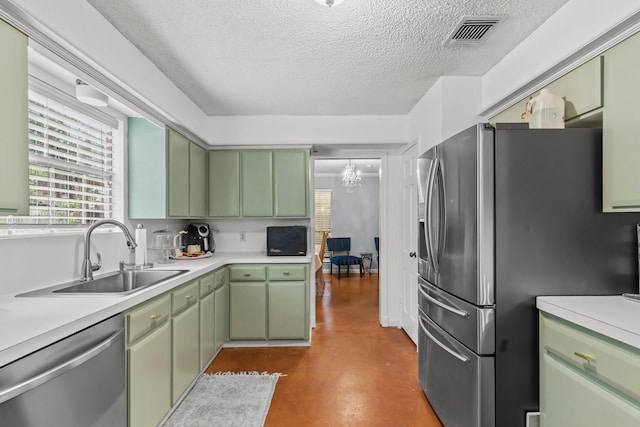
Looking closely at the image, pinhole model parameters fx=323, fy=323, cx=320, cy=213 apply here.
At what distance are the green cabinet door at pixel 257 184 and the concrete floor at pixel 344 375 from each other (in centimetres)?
145

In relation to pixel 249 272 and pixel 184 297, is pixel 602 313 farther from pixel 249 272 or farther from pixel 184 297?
pixel 249 272

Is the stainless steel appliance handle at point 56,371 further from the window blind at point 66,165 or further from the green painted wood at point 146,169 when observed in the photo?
the green painted wood at point 146,169

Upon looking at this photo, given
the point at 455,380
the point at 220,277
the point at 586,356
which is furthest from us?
the point at 220,277

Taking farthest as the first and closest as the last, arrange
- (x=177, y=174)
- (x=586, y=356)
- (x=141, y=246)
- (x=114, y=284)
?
(x=177, y=174), (x=141, y=246), (x=114, y=284), (x=586, y=356)

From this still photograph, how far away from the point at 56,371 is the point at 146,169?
1.87 m

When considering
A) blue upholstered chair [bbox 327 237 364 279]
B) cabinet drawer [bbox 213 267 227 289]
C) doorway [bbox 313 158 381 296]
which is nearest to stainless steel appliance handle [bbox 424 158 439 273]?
cabinet drawer [bbox 213 267 227 289]

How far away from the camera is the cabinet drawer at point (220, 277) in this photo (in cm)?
293

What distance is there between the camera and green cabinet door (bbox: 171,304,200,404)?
6.93 ft

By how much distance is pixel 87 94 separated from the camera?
6.70 feet

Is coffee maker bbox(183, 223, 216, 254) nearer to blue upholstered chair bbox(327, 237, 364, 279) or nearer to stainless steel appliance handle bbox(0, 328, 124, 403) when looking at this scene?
stainless steel appliance handle bbox(0, 328, 124, 403)

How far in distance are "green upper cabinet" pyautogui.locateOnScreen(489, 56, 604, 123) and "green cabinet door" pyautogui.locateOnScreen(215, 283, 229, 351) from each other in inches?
114

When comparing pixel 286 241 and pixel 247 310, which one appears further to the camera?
pixel 286 241

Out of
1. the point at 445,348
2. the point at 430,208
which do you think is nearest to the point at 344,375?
A: the point at 445,348

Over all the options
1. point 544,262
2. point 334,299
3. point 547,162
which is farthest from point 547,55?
point 334,299
